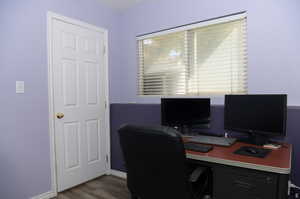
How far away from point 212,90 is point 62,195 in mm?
2261

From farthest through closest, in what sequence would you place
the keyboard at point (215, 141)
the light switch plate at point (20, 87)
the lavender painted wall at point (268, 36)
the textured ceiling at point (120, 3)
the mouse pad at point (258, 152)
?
the textured ceiling at point (120, 3) < the light switch plate at point (20, 87) < the lavender painted wall at point (268, 36) < the keyboard at point (215, 141) < the mouse pad at point (258, 152)

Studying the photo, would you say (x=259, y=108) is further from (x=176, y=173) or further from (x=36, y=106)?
(x=36, y=106)

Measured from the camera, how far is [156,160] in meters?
1.19

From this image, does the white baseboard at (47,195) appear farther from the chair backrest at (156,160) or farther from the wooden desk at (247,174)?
the wooden desk at (247,174)

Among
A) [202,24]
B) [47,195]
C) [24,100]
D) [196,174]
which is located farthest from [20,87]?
[202,24]

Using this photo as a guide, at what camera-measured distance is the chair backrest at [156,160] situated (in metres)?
1.12

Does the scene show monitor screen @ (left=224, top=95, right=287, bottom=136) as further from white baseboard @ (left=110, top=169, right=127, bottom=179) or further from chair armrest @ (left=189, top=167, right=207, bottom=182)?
white baseboard @ (left=110, top=169, right=127, bottom=179)

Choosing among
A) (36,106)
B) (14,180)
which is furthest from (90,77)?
(14,180)

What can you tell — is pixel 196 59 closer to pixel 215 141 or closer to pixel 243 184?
pixel 215 141

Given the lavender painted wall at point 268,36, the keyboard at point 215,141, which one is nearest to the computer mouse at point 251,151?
the keyboard at point 215,141

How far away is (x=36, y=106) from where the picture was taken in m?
2.13

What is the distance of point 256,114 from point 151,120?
1275mm

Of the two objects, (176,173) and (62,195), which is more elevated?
(176,173)

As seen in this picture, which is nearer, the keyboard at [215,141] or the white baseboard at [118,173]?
the keyboard at [215,141]
